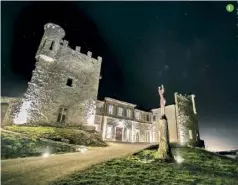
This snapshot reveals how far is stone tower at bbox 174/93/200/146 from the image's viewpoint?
27.4m

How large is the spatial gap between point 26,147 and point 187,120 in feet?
83.9

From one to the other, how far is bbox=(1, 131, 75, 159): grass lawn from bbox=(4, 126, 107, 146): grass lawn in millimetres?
1292

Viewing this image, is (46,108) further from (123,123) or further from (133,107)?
(133,107)

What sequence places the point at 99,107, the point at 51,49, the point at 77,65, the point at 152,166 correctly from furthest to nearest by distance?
the point at 99,107 → the point at 77,65 → the point at 51,49 → the point at 152,166

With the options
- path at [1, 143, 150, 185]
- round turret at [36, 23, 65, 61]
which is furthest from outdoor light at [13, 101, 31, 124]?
path at [1, 143, 150, 185]

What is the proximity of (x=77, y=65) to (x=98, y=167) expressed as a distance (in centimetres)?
1410

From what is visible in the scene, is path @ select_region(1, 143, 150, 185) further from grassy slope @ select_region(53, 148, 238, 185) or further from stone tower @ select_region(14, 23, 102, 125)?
stone tower @ select_region(14, 23, 102, 125)

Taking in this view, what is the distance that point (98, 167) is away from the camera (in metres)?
7.08

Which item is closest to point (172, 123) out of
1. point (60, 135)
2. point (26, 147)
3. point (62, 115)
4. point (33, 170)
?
point (62, 115)

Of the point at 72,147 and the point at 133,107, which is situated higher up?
the point at 133,107

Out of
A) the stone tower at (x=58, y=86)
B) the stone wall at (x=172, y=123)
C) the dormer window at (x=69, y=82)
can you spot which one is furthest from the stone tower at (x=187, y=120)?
the dormer window at (x=69, y=82)

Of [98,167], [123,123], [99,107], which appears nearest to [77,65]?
[99,107]

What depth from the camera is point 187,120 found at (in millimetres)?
28797

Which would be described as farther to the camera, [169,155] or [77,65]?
[77,65]
